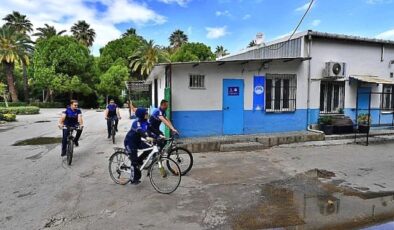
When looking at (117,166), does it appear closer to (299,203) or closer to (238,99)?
(299,203)

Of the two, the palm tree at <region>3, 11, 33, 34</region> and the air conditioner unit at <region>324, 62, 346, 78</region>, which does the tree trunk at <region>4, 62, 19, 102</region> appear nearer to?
the palm tree at <region>3, 11, 33, 34</region>

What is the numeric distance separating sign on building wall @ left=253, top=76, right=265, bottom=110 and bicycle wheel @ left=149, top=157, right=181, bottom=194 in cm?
582

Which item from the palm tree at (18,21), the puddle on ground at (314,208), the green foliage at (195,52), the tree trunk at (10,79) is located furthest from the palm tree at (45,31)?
the puddle on ground at (314,208)

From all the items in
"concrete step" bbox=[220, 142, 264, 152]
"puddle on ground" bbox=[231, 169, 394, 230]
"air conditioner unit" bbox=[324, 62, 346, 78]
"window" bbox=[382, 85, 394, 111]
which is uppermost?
"air conditioner unit" bbox=[324, 62, 346, 78]

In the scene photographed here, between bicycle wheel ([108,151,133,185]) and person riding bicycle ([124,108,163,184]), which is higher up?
person riding bicycle ([124,108,163,184])

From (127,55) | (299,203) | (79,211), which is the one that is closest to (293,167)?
(299,203)

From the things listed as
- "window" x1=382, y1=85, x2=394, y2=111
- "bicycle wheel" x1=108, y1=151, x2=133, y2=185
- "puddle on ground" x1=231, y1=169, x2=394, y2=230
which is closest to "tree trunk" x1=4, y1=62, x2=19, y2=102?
"bicycle wheel" x1=108, y1=151, x2=133, y2=185

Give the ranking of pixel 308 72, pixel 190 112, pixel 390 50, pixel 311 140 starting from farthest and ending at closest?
pixel 390 50 → pixel 308 72 → pixel 311 140 → pixel 190 112

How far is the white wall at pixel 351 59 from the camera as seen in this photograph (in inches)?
468

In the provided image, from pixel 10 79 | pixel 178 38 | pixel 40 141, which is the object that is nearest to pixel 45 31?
pixel 10 79

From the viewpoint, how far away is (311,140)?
10922 millimetres

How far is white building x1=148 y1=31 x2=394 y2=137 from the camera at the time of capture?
33.4 feet

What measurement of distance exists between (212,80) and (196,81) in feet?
1.85

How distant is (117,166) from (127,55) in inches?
1633
